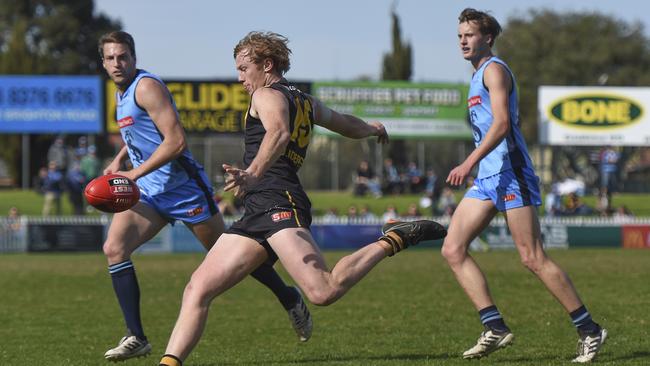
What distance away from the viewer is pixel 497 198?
23.9ft

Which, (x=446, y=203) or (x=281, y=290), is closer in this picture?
(x=281, y=290)

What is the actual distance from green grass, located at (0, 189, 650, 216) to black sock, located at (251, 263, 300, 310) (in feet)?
83.6

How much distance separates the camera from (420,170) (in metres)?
42.2

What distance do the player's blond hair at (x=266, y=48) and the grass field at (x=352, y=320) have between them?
2.29 m

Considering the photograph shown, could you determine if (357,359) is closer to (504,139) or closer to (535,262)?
(535,262)

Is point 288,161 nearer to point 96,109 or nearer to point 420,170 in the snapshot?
point 96,109

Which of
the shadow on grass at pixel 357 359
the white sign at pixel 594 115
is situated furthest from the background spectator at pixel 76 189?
the shadow on grass at pixel 357 359

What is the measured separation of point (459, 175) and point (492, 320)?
1163 millimetres

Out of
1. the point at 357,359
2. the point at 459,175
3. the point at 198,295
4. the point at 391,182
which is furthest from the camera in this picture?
the point at 391,182

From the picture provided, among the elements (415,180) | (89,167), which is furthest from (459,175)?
(415,180)

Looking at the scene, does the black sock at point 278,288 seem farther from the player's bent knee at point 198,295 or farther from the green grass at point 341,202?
the green grass at point 341,202

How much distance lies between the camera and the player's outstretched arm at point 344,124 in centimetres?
678

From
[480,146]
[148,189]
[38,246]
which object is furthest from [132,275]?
[38,246]

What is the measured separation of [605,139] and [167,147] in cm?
3059
